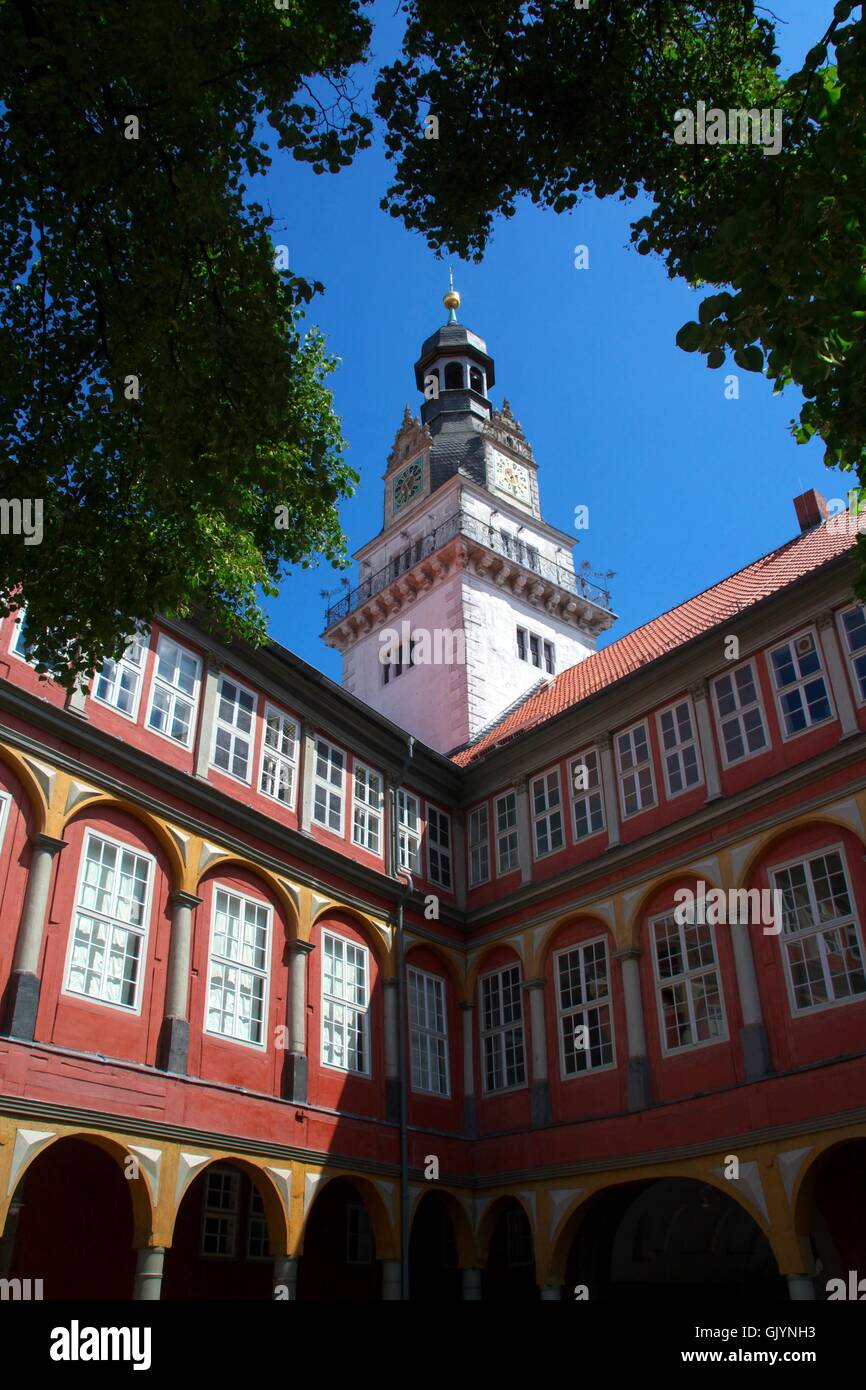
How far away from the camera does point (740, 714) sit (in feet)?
56.2

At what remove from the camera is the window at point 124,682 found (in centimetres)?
1516

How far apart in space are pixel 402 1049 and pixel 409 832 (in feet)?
13.6

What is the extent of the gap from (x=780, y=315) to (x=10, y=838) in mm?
10732

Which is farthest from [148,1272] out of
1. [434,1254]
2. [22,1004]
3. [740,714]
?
[740,714]

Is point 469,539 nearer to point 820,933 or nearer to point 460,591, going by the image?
point 460,591

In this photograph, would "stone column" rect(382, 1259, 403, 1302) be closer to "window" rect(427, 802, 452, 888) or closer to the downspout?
the downspout

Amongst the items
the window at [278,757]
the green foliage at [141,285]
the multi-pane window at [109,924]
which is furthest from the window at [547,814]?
the green foliage at [141,285]

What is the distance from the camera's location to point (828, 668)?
15992 millimetres

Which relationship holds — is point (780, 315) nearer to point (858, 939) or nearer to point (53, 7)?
point (53, 7)

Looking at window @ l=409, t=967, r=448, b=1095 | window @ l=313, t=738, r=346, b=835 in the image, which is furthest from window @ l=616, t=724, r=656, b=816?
window @ l=313, t=738, r=346, b=835

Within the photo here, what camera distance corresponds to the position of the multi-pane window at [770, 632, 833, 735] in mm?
16000

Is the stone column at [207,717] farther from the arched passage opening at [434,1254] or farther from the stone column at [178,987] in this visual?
the arched passage opening at [434,1254]

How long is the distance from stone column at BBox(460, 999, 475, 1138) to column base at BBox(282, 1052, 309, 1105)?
→ 156 inches

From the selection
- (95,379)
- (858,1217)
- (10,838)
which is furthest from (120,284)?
(858,1217)
